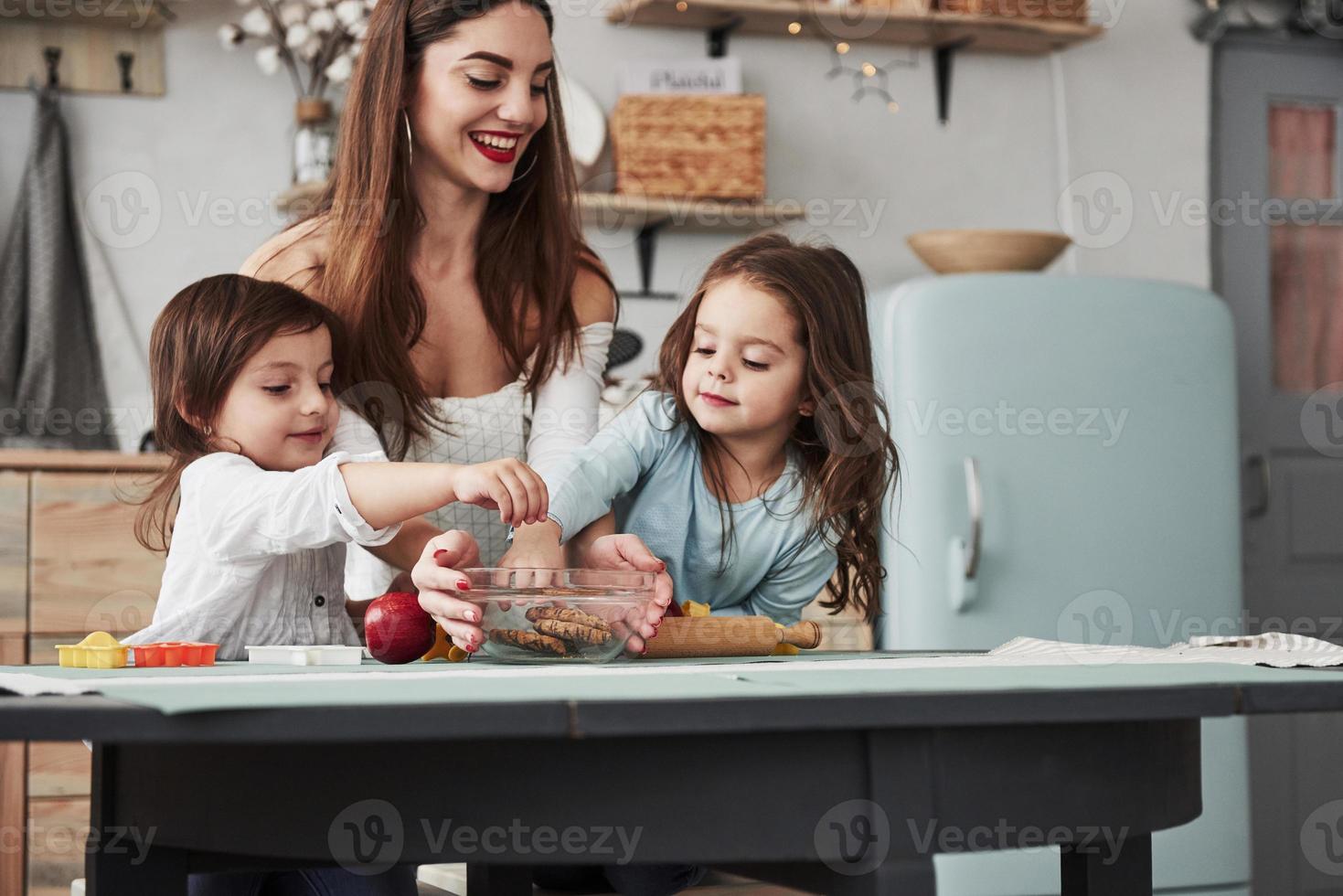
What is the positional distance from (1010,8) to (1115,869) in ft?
9.06

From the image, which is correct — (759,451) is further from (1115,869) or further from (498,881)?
(1115,869)

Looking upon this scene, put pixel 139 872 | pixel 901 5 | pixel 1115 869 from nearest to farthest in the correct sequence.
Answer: pixel 139 872 → pixel 1115 869 → pixel 901 5

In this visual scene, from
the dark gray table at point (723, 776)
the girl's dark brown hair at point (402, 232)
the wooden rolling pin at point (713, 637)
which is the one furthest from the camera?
the girl's dark brown hair at point (402, 232)

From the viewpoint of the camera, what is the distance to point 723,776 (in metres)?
0.73

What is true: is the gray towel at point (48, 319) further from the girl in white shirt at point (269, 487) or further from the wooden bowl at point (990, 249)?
the wooden bowl at point (990, 249)

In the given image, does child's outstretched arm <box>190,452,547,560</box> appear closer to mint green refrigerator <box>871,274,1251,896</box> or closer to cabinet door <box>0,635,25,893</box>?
cabinet door <box>0,635,25,893</box>

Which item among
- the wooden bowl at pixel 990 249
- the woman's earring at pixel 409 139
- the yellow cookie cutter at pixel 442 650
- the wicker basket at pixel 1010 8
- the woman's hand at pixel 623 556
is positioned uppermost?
the wicker basket at pixel 1010 8

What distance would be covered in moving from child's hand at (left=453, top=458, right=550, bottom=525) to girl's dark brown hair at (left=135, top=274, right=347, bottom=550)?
44cm


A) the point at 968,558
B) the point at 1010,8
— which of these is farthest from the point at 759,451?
the point at 1010,8

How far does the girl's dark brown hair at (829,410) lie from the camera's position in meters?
1.63

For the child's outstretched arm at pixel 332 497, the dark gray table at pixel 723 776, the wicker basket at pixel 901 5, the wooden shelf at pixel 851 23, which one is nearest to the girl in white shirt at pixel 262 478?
the child's outstretched arm at pixel 332 497

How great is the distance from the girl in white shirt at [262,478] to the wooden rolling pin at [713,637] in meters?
0.15

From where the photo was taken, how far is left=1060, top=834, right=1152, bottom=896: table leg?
1053 mm

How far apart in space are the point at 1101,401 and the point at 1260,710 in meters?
2.31
